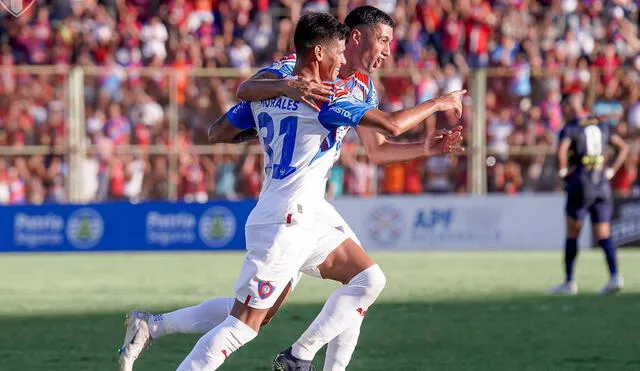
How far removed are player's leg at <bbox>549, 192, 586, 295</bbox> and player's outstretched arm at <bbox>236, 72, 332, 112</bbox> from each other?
8846 mm

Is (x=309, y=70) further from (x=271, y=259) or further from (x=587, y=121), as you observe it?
(x=587, y=121)

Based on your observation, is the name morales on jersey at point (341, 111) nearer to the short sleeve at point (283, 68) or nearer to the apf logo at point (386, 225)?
the short sleeve at point (283, 68)

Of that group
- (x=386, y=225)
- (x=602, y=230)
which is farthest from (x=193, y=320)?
(x=386, y=225)

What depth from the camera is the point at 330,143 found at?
6715 mm

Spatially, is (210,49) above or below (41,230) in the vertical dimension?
above

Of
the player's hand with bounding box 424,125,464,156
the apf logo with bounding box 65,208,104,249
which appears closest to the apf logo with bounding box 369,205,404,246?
the apf logo with bounding box 65,208,104,249

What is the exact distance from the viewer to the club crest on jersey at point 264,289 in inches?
256

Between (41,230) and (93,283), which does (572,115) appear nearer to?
(93,283)

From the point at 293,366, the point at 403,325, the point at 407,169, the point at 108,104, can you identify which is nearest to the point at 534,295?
the point at 403,325

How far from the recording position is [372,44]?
743 cm

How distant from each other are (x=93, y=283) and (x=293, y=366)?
9.86m

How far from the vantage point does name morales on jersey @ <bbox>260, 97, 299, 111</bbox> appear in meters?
6.57

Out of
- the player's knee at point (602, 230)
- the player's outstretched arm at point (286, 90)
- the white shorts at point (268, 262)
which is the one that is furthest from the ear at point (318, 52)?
the player's knee at point (602, 230)

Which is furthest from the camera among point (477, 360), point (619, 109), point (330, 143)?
point (619, 109)
